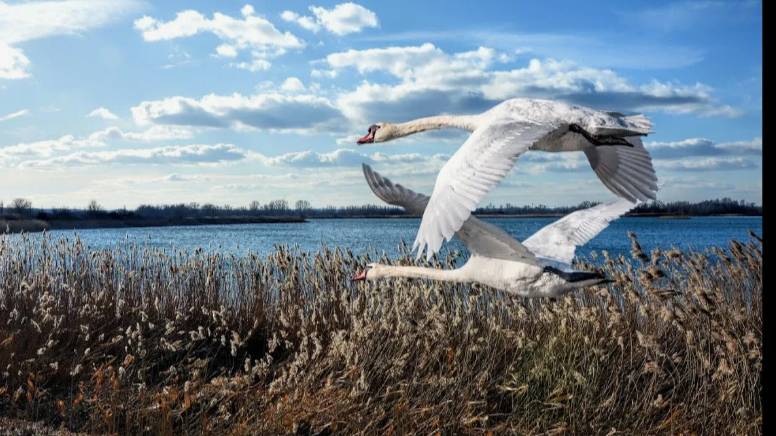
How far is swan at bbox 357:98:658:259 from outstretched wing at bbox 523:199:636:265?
1.88ft

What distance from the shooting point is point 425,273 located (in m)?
3.45

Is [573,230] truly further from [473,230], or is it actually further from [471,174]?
[471,174]

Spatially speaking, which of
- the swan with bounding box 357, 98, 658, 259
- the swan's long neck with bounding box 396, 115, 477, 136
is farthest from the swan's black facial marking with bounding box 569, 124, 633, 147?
the swan's long neck with bounding box 396, 115, 477, 136

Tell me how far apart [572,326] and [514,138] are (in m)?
4.62

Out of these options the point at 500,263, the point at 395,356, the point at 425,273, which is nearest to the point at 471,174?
the point at 500,263

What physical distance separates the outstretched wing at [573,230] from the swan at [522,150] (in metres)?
0.57

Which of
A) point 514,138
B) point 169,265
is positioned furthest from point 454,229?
point 169,265

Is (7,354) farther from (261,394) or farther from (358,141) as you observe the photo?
(358,141)

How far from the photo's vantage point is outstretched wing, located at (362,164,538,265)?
2623 millimetres

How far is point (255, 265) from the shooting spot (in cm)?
923

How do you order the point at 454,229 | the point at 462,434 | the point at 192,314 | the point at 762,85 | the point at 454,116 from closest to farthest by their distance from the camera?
the point at 454,229 → the point at 762,85 → the point at 454,116 → the point at 462,434 → the point at 192,314

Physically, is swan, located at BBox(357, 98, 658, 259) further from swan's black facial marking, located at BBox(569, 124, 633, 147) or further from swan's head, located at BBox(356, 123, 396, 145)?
swan's head, located at BBox(356, 123, 396, 145)

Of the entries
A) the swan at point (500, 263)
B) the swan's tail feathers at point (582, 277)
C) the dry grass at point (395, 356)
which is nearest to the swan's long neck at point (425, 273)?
the swan at point (500, 263)

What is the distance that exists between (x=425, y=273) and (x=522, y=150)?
1.15 meters
